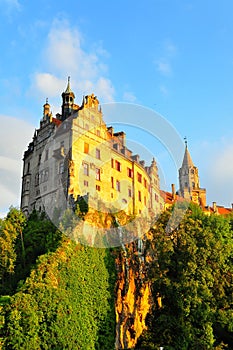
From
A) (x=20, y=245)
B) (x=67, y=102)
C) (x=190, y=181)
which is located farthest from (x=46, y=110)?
(x=190, y=181)

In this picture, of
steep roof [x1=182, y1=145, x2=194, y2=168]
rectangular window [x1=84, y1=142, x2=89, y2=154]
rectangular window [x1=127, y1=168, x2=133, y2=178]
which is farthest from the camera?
steep roof [x1=182, y1=145, x2=194, y2=168]

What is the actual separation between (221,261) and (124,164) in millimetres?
23255

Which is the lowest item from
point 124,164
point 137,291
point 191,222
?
point 137,291

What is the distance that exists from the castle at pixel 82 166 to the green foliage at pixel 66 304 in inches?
585

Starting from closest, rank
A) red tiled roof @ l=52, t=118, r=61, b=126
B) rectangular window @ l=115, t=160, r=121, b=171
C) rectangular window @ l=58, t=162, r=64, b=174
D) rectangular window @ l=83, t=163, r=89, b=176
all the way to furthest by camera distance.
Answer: rectangular window @ l=58, t=162, r=64, b=174 < rectangular window @ l=83, t=163, r=89, b=176 < red tiled roof @ l=52, t=118, r=61, b=126 < rectangular window @ l=115, t=160, r=121, b=171

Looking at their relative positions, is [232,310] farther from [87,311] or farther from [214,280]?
[87,311]

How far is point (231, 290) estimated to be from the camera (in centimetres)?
2952

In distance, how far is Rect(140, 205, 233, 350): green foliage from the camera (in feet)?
88.2

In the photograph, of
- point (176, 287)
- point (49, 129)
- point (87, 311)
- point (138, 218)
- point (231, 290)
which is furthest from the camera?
point (49, 129)

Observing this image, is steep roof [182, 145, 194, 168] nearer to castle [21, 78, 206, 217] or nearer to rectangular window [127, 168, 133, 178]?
castle [21, 78, 206, 217]

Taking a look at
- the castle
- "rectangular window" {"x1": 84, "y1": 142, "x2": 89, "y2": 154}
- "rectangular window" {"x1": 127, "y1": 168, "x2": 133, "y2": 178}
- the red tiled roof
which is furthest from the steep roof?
"rectangular window" {"x1": 84, "y1": 142, "x2": 89, "y2": 154}

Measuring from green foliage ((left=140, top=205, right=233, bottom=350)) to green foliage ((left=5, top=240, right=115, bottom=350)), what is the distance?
317 centimetres

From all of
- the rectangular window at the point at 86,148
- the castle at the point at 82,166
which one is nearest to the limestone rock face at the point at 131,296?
the castle at the point at 82,166

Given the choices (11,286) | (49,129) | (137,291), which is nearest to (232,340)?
(137,291)
